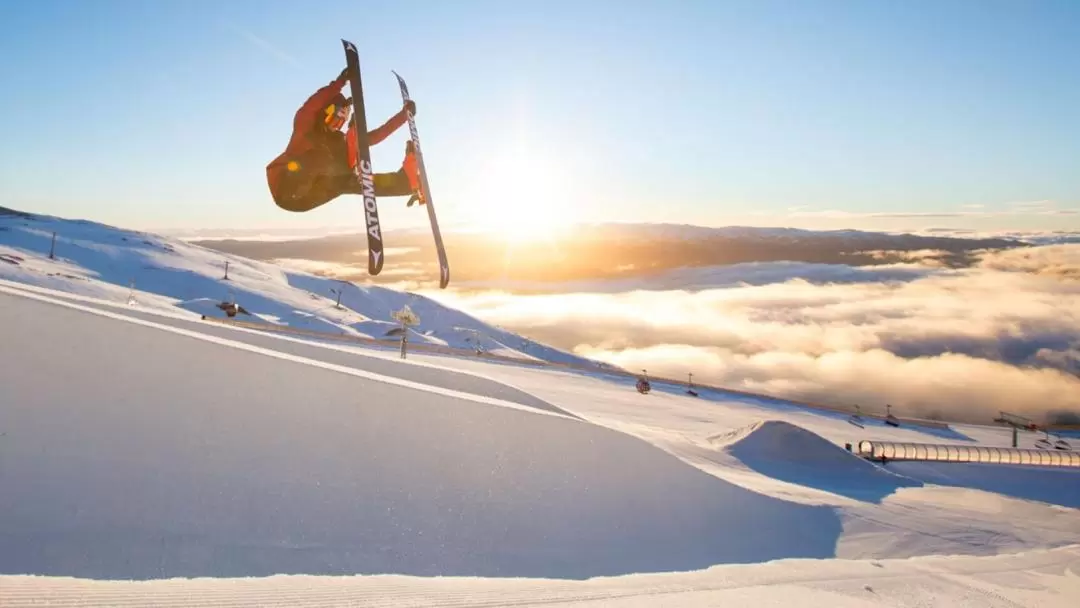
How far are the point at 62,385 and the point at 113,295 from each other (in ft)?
239

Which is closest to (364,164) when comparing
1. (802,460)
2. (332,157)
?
(332,157)

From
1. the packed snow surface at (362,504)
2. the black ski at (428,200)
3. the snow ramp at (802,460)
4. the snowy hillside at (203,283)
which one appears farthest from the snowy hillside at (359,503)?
the snowy hillside at (203,283)

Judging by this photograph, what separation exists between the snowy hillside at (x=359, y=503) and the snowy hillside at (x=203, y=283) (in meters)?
58.5

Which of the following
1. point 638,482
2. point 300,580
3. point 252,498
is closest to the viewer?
point 300,580

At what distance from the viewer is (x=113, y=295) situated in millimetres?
69375

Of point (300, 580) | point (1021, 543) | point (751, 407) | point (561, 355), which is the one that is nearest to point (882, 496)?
point (1021, 543)

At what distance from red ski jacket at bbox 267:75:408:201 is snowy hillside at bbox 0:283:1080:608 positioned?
4080mm

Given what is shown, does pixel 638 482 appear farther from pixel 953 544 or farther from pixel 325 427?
pixel 953 544

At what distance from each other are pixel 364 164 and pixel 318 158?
616 millimetres

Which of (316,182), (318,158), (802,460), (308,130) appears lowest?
(802,460)

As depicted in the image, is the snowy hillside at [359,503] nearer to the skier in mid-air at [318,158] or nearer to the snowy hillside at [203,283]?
the skier in mid-air at [318,158]

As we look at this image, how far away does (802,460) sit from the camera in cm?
2414

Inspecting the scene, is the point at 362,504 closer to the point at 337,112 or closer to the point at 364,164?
the point at 364,164

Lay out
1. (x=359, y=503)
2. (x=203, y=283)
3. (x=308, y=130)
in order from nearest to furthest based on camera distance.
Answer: (x=308, y=130) → (x=359, y=503) → (x=203, y=283)
